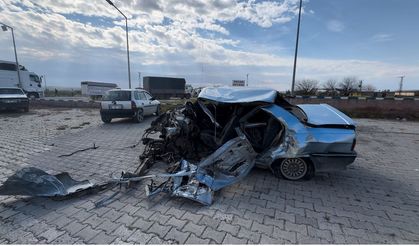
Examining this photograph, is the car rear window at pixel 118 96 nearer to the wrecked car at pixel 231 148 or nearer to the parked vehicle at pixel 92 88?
the wrecked car at pixel 231 148

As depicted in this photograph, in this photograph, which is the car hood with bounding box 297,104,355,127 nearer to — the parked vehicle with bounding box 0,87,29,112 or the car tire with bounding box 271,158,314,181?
the car tire with bounding box 271,158,314,181

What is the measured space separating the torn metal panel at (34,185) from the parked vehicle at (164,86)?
3129cm

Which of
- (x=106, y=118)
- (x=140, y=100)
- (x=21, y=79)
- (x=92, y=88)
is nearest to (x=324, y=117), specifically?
(x=140, y=100)

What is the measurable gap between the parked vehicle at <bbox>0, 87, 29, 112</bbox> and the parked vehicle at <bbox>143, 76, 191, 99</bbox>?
19819 millimetres

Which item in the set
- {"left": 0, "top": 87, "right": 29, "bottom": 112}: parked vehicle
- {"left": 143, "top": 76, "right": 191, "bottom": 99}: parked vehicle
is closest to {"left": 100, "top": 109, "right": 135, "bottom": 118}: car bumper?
{"left": 0, "top": 87, "right": 29, "bottom": 112}: parked vehicle

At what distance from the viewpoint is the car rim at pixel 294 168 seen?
388cm

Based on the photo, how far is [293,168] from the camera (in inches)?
155

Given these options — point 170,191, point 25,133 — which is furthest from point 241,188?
point 25,133

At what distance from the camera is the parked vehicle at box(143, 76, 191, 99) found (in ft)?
110

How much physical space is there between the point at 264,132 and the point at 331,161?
1.22 metres

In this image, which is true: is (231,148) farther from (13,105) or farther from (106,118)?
(13,105)

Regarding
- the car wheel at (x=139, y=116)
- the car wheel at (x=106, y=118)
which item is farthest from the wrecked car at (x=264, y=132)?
the car wheel at (x=106, y=118)

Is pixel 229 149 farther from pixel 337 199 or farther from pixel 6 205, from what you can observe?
pixel 6 205

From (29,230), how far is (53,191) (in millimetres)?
660
